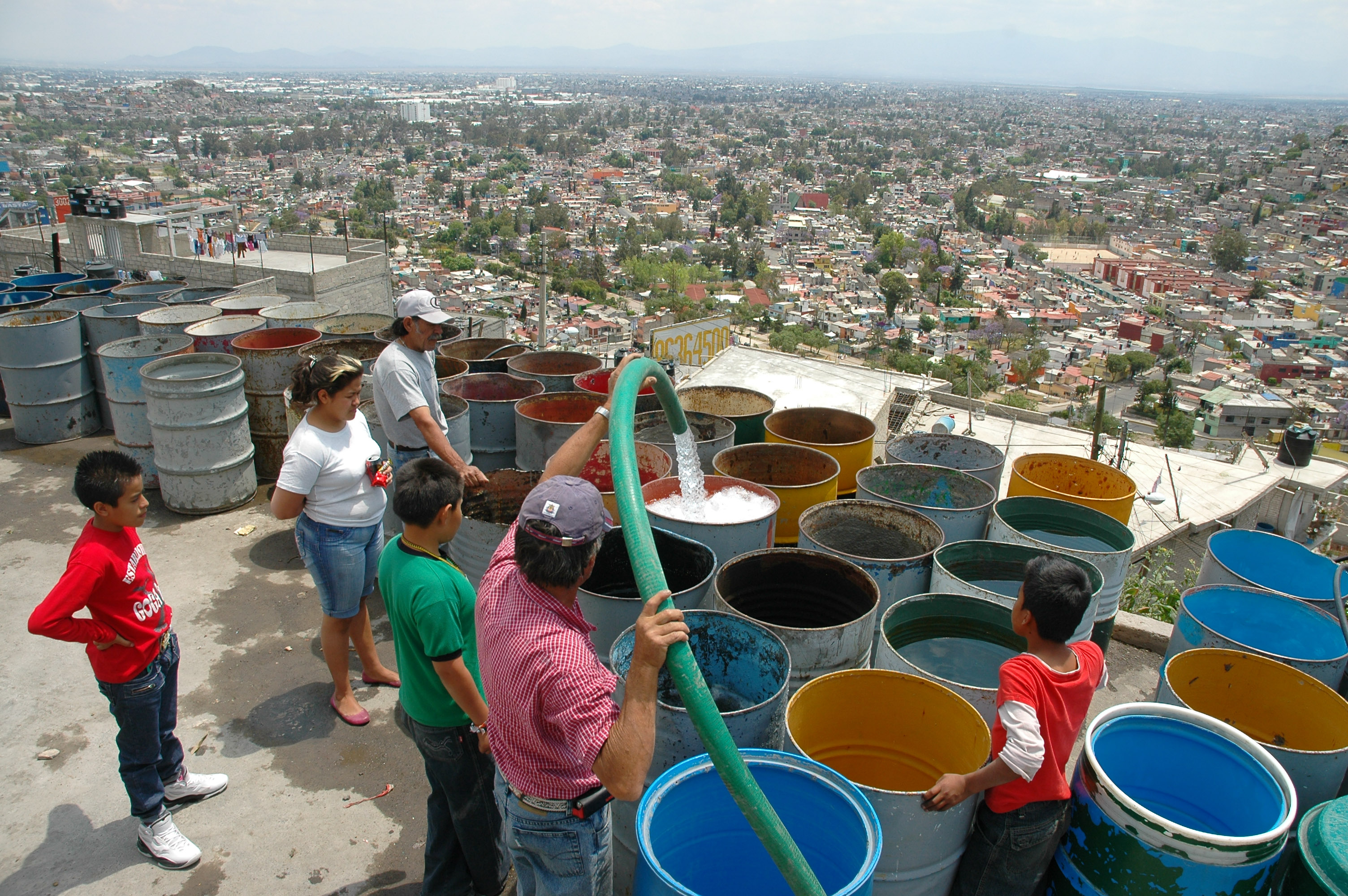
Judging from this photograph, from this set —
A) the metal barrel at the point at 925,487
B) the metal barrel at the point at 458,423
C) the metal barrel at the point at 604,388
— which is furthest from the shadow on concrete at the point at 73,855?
the metal barrel at the point at 925,487

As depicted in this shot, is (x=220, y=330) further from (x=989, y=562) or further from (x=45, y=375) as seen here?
(x=989, y=562)

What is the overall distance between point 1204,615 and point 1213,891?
1622mm

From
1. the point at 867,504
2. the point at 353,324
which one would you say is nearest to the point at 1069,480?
the point at 867,504

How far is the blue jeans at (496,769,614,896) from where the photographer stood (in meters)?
1.94

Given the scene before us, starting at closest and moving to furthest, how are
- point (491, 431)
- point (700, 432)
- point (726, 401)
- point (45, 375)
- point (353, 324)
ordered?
point (700, 432)
point (491, 431)
point (726, 401)
point (45, 375)
point (353, 324)

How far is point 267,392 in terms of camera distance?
5879 mm

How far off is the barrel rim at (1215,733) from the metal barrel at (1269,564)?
1.39 meters

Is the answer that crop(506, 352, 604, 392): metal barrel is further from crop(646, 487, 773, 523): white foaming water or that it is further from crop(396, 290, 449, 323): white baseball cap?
crop(646, 487, 773, 523): white foaming water

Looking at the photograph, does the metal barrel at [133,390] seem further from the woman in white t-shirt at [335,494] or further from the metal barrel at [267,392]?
the woman in white t-shirt at [335,494]

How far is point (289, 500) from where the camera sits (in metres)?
3.26

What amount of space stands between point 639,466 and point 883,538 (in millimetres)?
1258

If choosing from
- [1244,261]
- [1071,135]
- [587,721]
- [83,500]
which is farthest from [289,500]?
[1071,135]

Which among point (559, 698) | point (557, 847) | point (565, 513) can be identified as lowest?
point (557, 847)

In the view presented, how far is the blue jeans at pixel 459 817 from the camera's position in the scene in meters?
2.55
